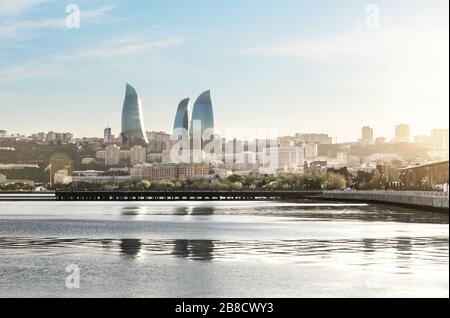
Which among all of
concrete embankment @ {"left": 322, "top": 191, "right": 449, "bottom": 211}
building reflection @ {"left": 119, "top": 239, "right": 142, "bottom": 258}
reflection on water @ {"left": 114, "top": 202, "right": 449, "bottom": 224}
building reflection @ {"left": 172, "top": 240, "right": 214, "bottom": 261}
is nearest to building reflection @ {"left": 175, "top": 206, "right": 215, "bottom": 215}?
reflection on water @ {"left": 114, "top": 202, "right": 449, "bottom": 224}

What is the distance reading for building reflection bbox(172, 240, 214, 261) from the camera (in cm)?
4500

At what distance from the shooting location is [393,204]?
6304 inches

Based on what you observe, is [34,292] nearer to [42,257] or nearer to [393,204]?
[42,257]

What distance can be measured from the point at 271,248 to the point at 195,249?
14.5 ft

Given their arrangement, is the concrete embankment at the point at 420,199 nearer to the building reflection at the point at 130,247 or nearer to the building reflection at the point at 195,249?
the building reflection at the point at 195,249

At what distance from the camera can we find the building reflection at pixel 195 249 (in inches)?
1772

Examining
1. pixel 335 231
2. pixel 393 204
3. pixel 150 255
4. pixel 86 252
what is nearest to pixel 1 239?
pixel 86 252

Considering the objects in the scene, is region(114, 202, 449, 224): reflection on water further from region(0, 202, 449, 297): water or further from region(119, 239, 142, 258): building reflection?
region(119, 239, 142, 258): building reflection

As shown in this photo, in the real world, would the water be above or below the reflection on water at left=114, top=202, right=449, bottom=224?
above

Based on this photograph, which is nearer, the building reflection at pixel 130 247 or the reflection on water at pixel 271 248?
the reflection on water at pixel 271 248

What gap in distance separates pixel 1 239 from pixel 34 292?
31.2 meters

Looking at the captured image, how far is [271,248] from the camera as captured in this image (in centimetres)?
5056

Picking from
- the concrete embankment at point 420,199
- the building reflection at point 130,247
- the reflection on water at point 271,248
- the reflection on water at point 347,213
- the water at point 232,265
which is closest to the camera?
the water at point 232,265

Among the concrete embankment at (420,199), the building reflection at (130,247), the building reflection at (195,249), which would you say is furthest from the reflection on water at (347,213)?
the building reflection at (130,247)
